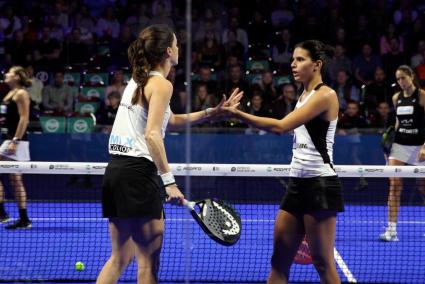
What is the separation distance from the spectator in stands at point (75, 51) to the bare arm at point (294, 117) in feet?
35.7

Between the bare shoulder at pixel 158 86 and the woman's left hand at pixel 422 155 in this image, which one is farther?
the woman's left hand at pixel 422 155

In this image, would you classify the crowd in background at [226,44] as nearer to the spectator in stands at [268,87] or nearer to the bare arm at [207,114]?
the spectator in stands at [268,87]

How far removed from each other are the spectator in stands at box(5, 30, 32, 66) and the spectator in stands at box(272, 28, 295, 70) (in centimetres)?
469

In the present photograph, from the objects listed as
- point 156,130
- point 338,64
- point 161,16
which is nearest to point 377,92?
point 338,64

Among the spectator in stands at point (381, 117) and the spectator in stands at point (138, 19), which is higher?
the spectator in stands at point (138, 19)

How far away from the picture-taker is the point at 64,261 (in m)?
7.44

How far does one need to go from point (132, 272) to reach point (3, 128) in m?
3.63

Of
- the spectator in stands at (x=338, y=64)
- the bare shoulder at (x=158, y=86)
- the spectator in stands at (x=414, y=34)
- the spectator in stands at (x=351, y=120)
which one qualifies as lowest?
the spectator in stands at (x=351, y=120)

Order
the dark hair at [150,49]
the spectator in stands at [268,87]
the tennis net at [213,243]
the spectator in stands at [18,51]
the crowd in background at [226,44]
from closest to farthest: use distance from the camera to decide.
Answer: the dark hair at [150,49]
the tennis net at [213,243]
the spectator in stands at [268,87]
the crowd in background at [226,44]
the spectator in stands at [18,51]

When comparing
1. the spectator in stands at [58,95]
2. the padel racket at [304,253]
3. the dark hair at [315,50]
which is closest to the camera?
the dark hair at [315,50]

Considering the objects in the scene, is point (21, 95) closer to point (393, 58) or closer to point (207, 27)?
point (207, 27)

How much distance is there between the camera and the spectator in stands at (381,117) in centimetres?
1257

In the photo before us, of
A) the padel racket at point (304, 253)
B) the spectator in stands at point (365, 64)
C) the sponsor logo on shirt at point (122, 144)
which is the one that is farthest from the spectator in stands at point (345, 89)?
the sponsor logo on shirt at point (122, 144)

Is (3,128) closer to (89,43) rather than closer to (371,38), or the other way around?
(89,43)
